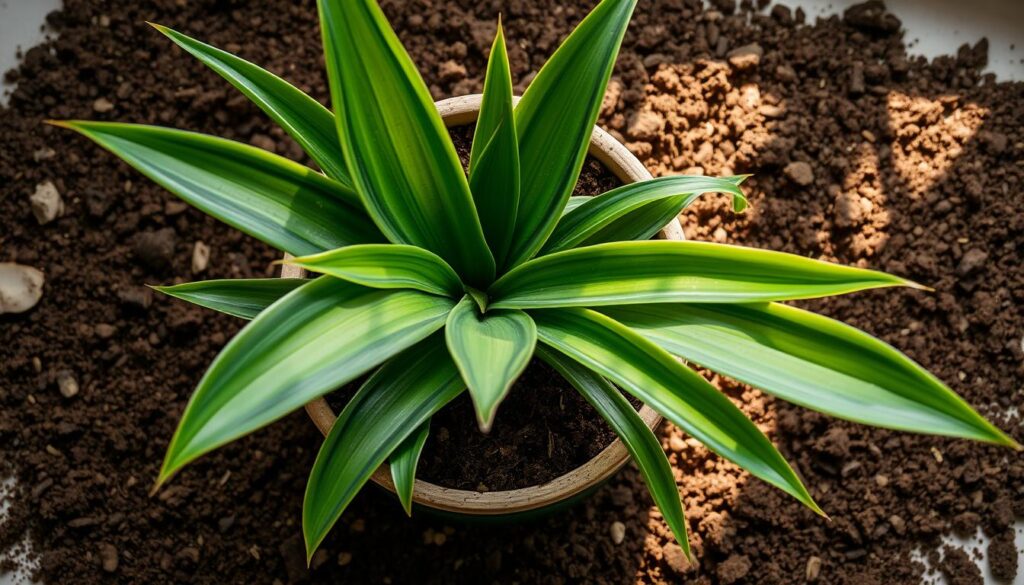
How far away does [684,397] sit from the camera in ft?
2.88

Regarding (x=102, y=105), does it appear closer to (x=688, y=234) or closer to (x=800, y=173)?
(x=688, y=234)

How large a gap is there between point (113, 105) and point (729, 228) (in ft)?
3.79

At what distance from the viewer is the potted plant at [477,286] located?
77 cm

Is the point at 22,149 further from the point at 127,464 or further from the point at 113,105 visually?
the point at 127,464

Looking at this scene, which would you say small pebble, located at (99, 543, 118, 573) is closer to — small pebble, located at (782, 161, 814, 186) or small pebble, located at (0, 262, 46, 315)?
small pebble, located at (0, 262, 46, 315)

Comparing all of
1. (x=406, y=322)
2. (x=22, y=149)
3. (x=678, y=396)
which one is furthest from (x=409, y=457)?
(x=22, y=149)

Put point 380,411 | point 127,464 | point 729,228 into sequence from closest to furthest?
point 380,411
point 127,464
point 729,228

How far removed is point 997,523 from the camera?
1.42 m

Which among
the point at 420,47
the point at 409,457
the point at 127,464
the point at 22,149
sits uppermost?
the point at 420,47

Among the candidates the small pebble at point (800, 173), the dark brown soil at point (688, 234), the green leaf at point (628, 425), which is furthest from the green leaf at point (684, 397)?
the small pebble at point (800, 173)

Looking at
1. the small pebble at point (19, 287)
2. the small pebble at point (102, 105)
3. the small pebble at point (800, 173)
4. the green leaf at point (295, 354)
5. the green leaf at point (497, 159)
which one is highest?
the small pebble at point (800, 173)

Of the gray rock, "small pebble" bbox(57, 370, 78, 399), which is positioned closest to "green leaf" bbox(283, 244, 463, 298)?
"small pebble" bbox(57, 370, 78, 399)

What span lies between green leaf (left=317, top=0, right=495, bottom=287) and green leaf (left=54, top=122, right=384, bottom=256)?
0.17 feet

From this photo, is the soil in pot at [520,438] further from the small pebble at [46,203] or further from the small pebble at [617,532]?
the small pebble at [46,203]
